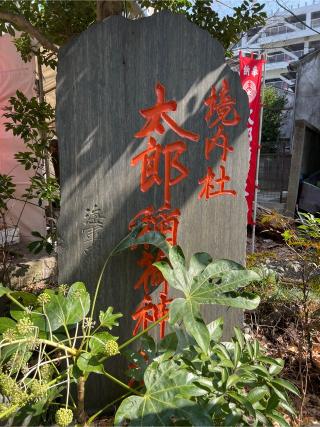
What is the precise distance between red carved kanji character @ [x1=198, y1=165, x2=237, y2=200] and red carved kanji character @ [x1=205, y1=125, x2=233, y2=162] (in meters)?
0.08

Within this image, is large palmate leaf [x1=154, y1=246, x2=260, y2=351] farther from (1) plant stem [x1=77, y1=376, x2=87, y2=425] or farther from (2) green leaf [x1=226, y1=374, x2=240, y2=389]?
(1) plant stem [x1=77, y1=376, x2=87, y2=425]

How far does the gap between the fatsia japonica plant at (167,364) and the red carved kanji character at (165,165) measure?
1.32ft

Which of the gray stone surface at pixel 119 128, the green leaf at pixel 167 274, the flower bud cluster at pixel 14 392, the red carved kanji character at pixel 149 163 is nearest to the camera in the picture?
the flower bud cluster at pixel 14 392

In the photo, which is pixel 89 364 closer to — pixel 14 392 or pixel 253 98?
pixel 14 392

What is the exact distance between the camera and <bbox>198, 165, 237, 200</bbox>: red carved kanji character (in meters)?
2.08

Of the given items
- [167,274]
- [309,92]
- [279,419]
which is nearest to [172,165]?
[167,274]

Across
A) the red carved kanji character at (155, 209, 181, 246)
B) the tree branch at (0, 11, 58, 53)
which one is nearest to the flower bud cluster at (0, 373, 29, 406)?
the red carved kanji character at (155, 209, 181, 246)

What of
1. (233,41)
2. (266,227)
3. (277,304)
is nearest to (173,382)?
(277,304)

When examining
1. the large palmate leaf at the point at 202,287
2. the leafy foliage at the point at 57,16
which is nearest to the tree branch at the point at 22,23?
the leafy foliage at the point at 57,16

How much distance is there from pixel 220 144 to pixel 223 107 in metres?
0.21

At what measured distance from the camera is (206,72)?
6.48 feet

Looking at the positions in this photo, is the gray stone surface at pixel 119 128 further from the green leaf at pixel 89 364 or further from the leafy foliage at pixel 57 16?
the leafy foliage at pixel 57 16

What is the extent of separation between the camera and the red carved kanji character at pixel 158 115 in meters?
1.87

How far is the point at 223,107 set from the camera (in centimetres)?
206
